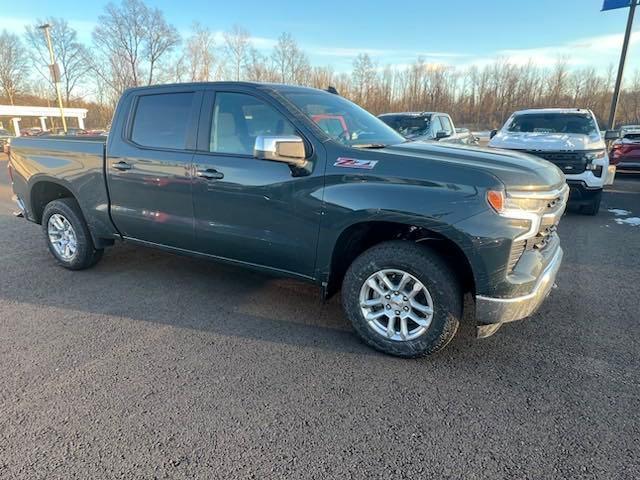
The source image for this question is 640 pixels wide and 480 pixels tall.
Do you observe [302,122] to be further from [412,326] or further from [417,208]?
[412,326]

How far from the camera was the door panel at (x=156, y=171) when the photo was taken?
379cm

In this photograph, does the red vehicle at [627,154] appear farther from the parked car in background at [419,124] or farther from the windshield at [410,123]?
the windshield at [410,123]

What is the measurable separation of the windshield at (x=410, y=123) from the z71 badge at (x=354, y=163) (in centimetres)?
765

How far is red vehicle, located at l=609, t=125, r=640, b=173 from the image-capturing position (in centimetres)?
1130

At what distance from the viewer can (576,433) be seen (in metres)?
2.35

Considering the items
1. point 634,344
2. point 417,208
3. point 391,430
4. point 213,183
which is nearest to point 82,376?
point 213,183

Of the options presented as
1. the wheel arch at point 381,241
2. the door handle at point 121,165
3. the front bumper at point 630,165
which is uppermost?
the door handle at point 121,165

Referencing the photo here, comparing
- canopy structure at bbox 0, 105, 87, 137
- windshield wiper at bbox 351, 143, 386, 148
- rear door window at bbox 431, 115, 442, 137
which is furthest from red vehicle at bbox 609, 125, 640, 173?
canopy structure at bbox 0, 105, 87, 137

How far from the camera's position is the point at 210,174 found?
3.58 metres

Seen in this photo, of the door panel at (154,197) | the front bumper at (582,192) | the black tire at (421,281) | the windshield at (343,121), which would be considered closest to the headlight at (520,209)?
the black tire at (421,281)

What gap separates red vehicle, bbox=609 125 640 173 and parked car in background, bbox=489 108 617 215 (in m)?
3.61

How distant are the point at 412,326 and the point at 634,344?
1683 millimetres

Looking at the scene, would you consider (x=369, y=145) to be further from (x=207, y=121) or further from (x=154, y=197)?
(x=154, y=197)

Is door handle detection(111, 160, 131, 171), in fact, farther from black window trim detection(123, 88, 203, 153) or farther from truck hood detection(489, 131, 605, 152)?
truck hood detection(489, 131, 605, 152)
